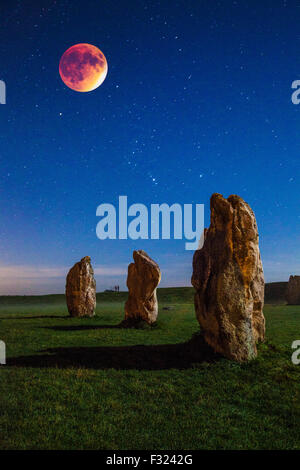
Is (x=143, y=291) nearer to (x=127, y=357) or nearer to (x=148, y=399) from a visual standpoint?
(x=127, y=357)

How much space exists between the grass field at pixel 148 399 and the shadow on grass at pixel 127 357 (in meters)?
0.04

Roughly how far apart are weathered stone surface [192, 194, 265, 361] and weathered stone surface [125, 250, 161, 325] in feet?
32.1

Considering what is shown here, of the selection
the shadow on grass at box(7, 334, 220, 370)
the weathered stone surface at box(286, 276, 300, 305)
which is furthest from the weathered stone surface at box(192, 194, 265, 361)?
the weathered stone surface at box(286, 276, 300, 305)

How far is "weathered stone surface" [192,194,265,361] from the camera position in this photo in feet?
36.9

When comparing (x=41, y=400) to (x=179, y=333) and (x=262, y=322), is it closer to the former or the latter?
(x=262, y=322)

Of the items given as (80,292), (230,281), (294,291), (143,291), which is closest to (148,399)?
(230,281)

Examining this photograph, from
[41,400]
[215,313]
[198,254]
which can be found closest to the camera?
[41,400]

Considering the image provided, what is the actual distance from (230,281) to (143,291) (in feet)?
40.0

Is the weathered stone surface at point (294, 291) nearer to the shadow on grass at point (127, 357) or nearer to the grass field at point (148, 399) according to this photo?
the grass field at point (148, 399)

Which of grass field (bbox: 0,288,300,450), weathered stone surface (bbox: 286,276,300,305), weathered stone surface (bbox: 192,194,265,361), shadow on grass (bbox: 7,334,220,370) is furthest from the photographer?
weathered stone surface (bbox: 286,276,300,305)

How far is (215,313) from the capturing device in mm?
11422

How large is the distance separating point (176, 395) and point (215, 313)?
338 centimetres

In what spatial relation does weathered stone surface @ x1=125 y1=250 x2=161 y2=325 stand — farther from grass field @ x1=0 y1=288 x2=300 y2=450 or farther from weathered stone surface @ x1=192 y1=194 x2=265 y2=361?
weathered stone surface @ x1=192 y1=194 x2=265 y2=361
